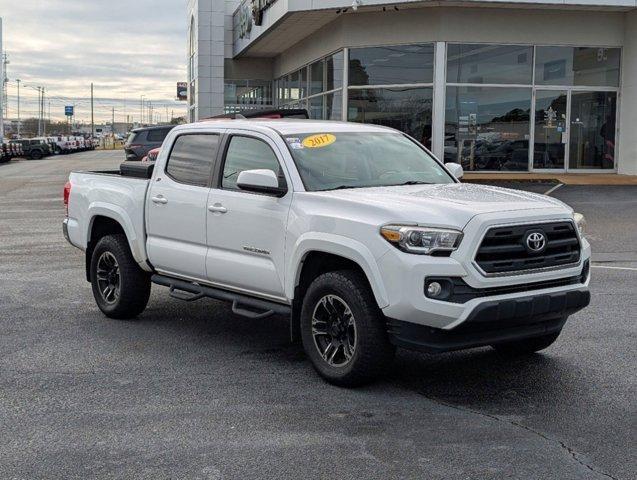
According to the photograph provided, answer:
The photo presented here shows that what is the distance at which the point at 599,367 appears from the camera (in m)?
6.40

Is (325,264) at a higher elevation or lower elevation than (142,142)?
lower

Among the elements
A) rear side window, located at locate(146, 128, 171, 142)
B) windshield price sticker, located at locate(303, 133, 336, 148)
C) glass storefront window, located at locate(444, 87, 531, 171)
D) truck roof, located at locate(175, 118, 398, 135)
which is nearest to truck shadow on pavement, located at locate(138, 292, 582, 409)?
windshield price sticker, located at locate(303, 133, 336, 148)

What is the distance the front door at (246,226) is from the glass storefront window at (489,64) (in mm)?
18711

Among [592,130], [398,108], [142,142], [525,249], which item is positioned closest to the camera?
[525,249]

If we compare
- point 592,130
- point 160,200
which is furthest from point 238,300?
point 592,130

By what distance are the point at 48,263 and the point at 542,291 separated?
7.94m

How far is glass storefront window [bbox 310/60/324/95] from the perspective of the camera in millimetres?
30188

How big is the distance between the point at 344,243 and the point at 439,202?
69 centimetres

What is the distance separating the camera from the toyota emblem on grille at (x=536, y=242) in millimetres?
5594

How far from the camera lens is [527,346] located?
6.70 m

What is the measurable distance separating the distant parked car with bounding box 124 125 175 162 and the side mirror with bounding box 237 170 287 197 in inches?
941

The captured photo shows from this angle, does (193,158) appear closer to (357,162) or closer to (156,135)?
(357,162)

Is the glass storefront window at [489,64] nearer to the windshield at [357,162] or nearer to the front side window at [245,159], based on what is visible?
the windshield at [357,162]

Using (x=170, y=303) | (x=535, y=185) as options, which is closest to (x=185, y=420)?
(x=170, y=303)
